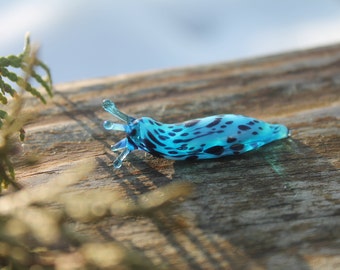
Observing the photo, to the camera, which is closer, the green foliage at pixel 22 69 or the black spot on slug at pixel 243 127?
the green foliage at pixel 22 69

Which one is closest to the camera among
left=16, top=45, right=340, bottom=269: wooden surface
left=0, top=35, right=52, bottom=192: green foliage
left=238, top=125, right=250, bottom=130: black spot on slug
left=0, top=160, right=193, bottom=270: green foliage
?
left=0, top=160, right=193, bottom=270: green foliage

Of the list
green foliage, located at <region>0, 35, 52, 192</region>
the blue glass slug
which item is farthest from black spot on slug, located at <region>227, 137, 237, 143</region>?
green foliage, located at <region>0, 35, 52, 192</region>

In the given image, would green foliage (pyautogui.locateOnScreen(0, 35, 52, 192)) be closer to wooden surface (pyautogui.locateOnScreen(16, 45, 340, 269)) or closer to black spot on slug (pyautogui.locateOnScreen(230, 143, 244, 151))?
wooden surface (pyautogui.locateOnScreen(16, 45, 340, 269))

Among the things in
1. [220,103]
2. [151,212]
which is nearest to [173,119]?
[220,103]

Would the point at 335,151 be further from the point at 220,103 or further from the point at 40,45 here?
the point at 40,45

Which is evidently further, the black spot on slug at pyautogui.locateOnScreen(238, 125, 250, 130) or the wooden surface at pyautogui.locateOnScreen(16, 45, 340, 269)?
the black spot on slug at pyautogui.locateOnScreen(238, 125, 250, 130)

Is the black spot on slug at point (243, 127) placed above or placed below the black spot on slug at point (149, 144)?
below

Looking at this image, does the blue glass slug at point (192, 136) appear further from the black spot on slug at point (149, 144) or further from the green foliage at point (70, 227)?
the green foliage at point (70, 227)

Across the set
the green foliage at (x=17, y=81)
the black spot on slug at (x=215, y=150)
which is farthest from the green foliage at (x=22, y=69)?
the black spot on slug at (x=215, y=150)
